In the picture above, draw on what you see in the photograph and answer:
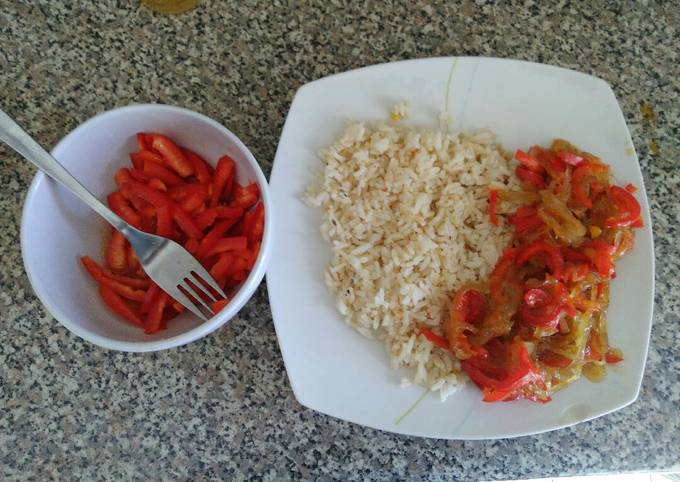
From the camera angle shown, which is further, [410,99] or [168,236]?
[410,99]

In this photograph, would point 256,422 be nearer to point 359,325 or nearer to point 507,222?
point 359,325

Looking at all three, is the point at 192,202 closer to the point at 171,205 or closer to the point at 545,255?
the point at 171,205

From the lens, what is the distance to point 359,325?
3.52 feet

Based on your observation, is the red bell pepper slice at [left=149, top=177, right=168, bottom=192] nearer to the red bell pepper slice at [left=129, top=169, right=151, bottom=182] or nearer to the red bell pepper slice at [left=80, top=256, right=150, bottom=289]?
the red bell pepper slice at [left=129, top=169, right=151, bottom=182]

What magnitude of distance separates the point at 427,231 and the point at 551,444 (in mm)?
444

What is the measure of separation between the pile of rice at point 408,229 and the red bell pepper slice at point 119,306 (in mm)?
322

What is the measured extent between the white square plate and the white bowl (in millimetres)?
128

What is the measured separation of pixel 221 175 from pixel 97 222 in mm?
224

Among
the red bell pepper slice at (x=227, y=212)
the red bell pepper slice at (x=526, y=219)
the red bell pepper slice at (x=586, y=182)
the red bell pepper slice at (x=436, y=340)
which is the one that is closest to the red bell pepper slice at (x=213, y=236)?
the red bell pepper slice at (x=227, y=212)

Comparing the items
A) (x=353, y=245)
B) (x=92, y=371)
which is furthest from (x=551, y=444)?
(x=92, y=371)

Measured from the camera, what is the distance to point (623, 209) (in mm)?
1057

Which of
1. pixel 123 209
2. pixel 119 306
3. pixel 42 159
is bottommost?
pixel 119 306

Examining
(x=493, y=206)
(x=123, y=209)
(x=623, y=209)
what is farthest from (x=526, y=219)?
(x=123, y=209)

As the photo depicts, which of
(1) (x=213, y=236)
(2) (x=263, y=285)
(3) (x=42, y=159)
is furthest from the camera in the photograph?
(2) (x=263, y=285)
